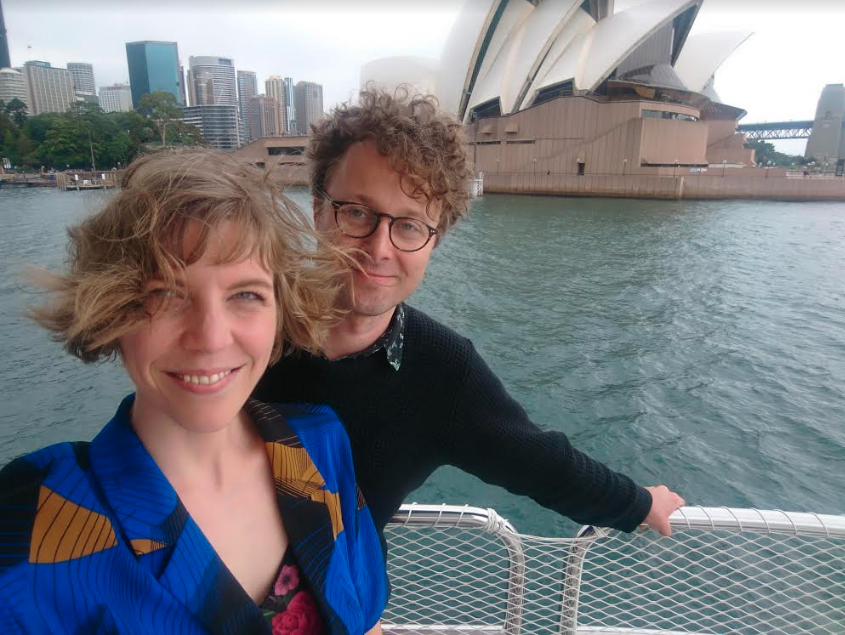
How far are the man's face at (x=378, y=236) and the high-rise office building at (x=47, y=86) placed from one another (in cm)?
8619

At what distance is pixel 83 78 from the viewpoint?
285ft

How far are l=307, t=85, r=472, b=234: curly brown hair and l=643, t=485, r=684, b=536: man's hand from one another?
66 cm

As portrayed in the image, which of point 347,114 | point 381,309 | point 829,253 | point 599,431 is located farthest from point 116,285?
point 829,253

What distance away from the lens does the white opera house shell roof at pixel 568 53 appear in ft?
73.3

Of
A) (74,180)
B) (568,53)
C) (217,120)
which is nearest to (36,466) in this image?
(568,53)

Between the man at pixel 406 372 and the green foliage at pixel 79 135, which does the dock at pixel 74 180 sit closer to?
the green foliage at pixel 79 135

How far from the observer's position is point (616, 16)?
75.4ft

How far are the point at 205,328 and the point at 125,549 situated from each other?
0.22 metres

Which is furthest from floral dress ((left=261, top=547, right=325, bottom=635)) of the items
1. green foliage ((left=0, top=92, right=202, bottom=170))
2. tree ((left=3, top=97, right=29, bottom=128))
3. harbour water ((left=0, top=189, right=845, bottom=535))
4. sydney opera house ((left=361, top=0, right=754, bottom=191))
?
tree ((left=3, top=97, right=29, bottom=128))

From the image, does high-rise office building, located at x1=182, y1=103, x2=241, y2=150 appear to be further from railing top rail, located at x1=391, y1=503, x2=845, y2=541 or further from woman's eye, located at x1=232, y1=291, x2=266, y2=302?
woman's eye, located at x1=232, y1=291, x2=266, y2=302

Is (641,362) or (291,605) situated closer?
(291,605)

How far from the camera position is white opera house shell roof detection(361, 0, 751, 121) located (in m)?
22.3

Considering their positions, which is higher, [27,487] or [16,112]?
[16,112]

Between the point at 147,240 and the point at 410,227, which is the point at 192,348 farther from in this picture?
the point at 410,227
